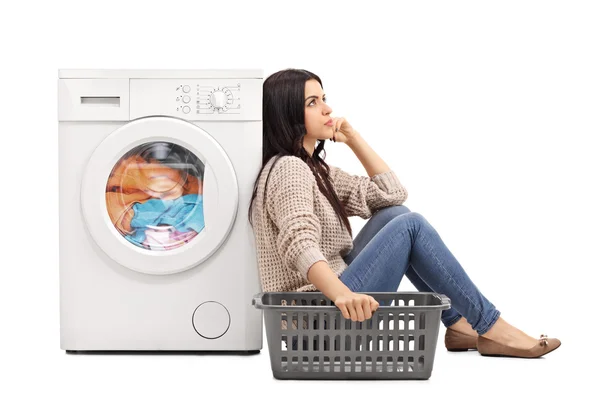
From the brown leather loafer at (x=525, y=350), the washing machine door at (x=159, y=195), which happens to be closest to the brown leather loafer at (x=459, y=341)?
the brown leather loafer at (x=525, y=350)

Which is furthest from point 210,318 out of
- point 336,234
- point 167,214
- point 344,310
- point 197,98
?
point 197,98

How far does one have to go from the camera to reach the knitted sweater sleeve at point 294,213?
2848 mm

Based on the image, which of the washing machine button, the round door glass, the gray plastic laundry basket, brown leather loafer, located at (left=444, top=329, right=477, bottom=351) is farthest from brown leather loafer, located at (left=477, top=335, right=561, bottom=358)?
the round door glass

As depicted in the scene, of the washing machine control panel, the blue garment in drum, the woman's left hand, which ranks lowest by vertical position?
the blue garment in drum

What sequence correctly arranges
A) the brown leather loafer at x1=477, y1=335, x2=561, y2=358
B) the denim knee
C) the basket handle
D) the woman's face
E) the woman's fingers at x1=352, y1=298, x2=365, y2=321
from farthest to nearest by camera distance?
1. the denim knee
2. the woman's face
3. the brown leather loafer at x1=477, y1=335, x2=561, y2=358
4. the basket handle
5. the woman's fingers at x1=352, y1=298, x2=365, y2=321

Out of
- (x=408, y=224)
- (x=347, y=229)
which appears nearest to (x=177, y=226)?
(x=347, y=229)

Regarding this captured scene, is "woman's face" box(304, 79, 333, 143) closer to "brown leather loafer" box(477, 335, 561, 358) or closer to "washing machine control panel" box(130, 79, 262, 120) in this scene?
"washing machine control panel" box(130, 79, 262, 120)

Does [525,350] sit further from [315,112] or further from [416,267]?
[315,112]

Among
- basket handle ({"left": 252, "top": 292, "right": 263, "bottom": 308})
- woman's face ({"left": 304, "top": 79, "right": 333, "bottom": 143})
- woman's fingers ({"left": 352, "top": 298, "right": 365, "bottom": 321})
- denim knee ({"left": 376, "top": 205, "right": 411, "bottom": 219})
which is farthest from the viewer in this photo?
denim knee ({"left": 376, "top": 205, "right": 411, "bottom": 219})

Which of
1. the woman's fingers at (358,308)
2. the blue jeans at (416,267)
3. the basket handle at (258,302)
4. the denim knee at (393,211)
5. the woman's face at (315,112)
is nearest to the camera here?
the woman's fingers at (358,308)

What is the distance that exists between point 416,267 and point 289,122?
2.41 feet

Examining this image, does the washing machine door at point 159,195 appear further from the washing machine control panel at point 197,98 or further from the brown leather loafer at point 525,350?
the brown leather loafer at point 525,350

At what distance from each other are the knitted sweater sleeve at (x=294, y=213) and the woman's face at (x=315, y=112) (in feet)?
0.68

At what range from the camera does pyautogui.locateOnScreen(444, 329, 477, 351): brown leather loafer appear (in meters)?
3.34
